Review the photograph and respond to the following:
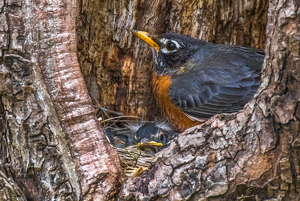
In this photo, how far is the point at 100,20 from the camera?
13.3 feet

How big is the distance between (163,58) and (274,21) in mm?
2429

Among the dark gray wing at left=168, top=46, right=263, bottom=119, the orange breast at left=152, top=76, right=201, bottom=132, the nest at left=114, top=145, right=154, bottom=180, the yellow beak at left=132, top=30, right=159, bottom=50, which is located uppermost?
Result: the yellow beak at left=132, top=30, right=159, bottom=50

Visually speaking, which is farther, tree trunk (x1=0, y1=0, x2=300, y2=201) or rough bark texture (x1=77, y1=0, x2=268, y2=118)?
rough bark texture (x1=77, y1=0, x2=268, y2=118)

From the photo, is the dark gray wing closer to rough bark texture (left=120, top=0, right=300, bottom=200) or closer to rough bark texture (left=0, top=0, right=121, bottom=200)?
rough bark texture (left=120, top=0, right=300, bottom=200)

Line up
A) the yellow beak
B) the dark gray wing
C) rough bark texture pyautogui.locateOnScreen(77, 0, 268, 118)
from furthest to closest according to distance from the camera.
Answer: rough bark texture pyautogui.locateOnScreen(77, 0, 268, 118) → the yellow beak → the dark gray wing

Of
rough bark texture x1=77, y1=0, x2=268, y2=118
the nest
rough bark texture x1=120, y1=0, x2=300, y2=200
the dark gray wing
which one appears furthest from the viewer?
rough bark texture x1=77, y1=0, x2=268, y2=118

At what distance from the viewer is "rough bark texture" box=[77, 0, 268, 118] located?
13.3ft

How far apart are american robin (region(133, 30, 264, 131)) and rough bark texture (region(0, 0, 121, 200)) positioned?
150 centimetres

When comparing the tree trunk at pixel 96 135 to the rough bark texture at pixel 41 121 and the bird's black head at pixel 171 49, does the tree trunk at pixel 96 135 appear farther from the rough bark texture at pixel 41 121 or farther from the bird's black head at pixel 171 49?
the bird's black head at pixel 171 49

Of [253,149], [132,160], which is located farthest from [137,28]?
[253,149]

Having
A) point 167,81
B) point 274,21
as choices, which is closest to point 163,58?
point 167,81

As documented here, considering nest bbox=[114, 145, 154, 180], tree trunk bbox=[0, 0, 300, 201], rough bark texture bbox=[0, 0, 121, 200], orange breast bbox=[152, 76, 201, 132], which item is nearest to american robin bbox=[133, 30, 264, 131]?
orange breast bbox=[152, 76, 201, 132]

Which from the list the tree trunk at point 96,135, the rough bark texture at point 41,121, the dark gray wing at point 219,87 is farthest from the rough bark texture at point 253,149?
the dark gray wing at point 219,87

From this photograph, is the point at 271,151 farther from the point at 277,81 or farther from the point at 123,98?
the point at 123,98
